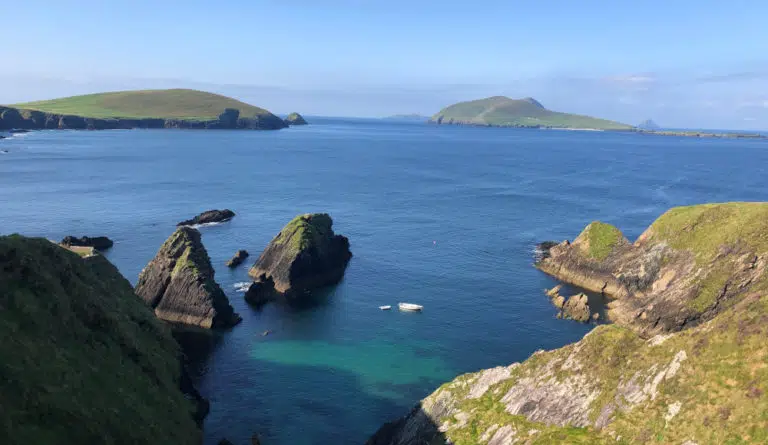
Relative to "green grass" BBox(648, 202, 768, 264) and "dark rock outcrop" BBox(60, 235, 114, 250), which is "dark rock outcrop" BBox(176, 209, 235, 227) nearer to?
"dark rock outcrop" BBox(60, 235, 114, 250)

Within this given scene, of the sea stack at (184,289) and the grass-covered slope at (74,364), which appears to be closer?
the grass-covered slope at (74,364)

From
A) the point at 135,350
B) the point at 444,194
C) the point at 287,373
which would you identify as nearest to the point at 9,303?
the point at 135,350

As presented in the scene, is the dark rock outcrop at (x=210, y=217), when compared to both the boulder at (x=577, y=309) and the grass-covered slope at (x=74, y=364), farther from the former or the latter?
the boulder at (x=577, y=309)

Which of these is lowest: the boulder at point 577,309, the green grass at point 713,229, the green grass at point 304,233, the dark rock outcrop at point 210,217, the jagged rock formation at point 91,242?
the boulder at point 577,309

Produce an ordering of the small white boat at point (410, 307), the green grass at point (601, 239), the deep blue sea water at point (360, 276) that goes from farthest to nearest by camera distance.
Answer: the green grass at point (601, 239) < the small white boat at point (410, 307) < the deep blue sea water at point (360, 276)

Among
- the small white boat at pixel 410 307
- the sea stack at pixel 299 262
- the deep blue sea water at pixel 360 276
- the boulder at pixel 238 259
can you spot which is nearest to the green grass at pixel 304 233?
the sea stack at pixel 299 262

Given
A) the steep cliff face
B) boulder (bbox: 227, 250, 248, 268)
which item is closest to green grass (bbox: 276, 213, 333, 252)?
boulder (bbox: 227, 250, 248, 268)
